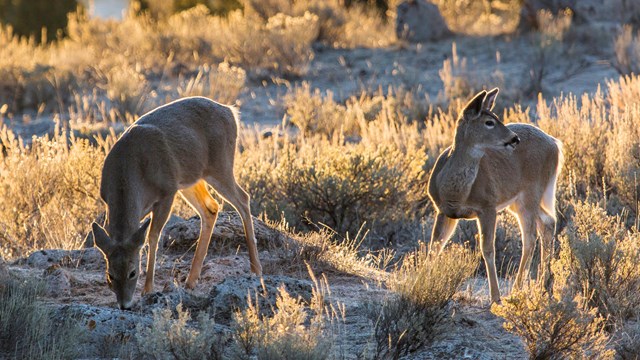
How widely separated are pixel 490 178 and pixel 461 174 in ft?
1.18

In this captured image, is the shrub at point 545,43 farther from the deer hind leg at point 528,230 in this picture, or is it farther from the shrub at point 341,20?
the deer hind leg at point 528,230

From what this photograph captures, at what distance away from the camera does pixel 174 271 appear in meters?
9.39

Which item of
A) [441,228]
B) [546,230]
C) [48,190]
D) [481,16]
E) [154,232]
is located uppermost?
[154,232]

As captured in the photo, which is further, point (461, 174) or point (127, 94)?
point (127, 94)

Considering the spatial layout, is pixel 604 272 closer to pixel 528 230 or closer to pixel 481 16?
pixel 528 230

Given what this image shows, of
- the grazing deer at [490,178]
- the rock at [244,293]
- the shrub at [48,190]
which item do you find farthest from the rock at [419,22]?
the rock at [244,293]

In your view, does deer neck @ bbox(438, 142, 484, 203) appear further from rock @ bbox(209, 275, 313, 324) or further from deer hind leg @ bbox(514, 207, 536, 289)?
rock @ bbox(209, 275, 313, 324)

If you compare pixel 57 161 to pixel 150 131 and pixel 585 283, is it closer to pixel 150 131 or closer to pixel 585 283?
pixel 150 131

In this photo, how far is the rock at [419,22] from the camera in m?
22.7

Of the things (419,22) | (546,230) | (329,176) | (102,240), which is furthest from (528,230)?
(419,22)

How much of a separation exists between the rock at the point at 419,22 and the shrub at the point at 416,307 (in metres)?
15.6

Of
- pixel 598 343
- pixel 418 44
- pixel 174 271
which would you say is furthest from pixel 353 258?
pixel 418 44

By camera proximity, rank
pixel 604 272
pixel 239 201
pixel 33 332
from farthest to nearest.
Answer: pixel 239 201 < pixel 604 272 < pixel 33 332

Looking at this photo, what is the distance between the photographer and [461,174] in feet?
27.6
